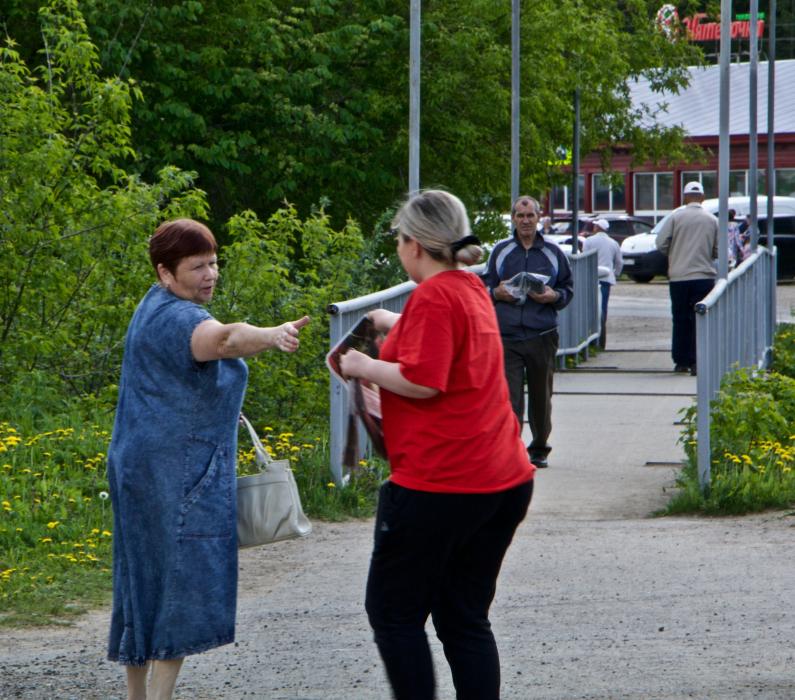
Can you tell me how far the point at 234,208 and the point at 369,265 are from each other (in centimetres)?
820

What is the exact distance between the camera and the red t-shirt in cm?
419

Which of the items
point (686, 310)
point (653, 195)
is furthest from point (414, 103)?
point (653, 195)

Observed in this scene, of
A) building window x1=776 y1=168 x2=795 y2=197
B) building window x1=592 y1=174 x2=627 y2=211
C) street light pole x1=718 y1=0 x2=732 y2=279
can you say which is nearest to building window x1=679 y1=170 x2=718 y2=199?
building window x1=776 y1=168 x2=795 y2=197

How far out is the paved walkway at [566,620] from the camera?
17.7ft

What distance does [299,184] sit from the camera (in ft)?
64.3

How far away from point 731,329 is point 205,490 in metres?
7.68

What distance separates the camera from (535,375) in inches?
404

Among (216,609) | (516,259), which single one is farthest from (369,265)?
(216,609)

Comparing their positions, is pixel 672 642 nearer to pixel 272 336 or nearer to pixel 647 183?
pixel 272 336

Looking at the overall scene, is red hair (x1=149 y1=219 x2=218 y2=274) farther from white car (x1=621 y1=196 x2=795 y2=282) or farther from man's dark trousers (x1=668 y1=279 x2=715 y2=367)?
white car (x1=621 y1=196 x2=795 y2=282)

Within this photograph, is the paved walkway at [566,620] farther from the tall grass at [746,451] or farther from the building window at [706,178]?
the building window at [706,178]

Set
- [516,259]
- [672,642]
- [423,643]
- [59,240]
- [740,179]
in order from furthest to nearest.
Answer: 1. [740,179]
2. [59,240]
3. [516,259]
4. [672,642]
5. [423,643]

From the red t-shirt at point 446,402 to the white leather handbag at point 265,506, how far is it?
0.63 m

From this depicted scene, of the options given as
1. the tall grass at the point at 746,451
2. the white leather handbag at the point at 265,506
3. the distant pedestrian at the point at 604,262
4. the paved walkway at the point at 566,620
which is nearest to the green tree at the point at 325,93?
the distant pedestrian at the point at 604,262
